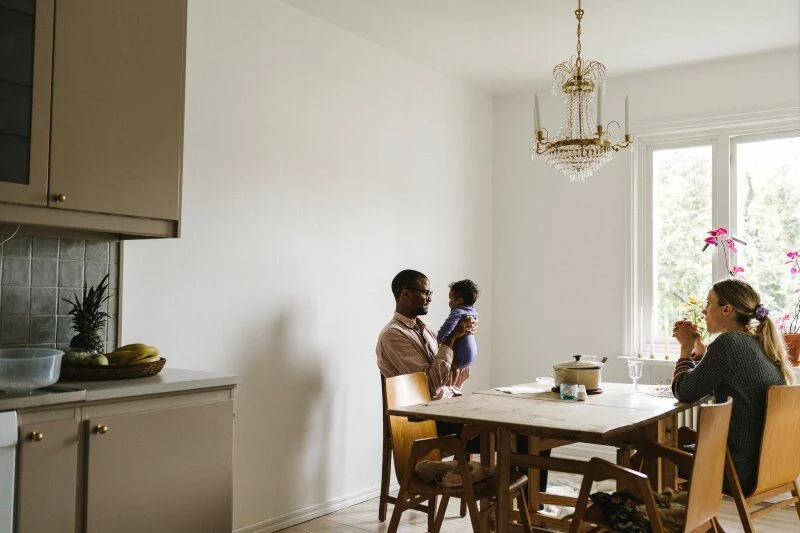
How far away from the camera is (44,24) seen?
2385mm

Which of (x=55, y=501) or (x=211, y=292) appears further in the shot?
(x=211, y=292)

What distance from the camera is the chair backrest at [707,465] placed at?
7.44 ft

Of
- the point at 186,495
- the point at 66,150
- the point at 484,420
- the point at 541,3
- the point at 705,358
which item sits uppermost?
the point at 541,3

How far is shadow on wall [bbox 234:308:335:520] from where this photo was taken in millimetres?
3590

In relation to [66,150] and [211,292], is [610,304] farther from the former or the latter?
[66,150]

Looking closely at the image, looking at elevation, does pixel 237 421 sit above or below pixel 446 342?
below

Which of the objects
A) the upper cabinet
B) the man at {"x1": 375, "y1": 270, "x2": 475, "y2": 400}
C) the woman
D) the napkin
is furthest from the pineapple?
the woman

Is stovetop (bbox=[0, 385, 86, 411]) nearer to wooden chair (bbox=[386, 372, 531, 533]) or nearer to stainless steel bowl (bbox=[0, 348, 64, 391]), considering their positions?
stainless steel bowl (bbox=[0, 348, 64, 391])

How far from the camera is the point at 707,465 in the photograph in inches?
92.7

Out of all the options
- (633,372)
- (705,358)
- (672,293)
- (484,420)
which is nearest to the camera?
(484,420)

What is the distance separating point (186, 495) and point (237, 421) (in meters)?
1.00

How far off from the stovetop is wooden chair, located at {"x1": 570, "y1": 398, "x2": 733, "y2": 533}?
65.0 inches

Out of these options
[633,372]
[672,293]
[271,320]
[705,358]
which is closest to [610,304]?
[672,293]

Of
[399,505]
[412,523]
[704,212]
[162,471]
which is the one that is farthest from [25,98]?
[704,212]
